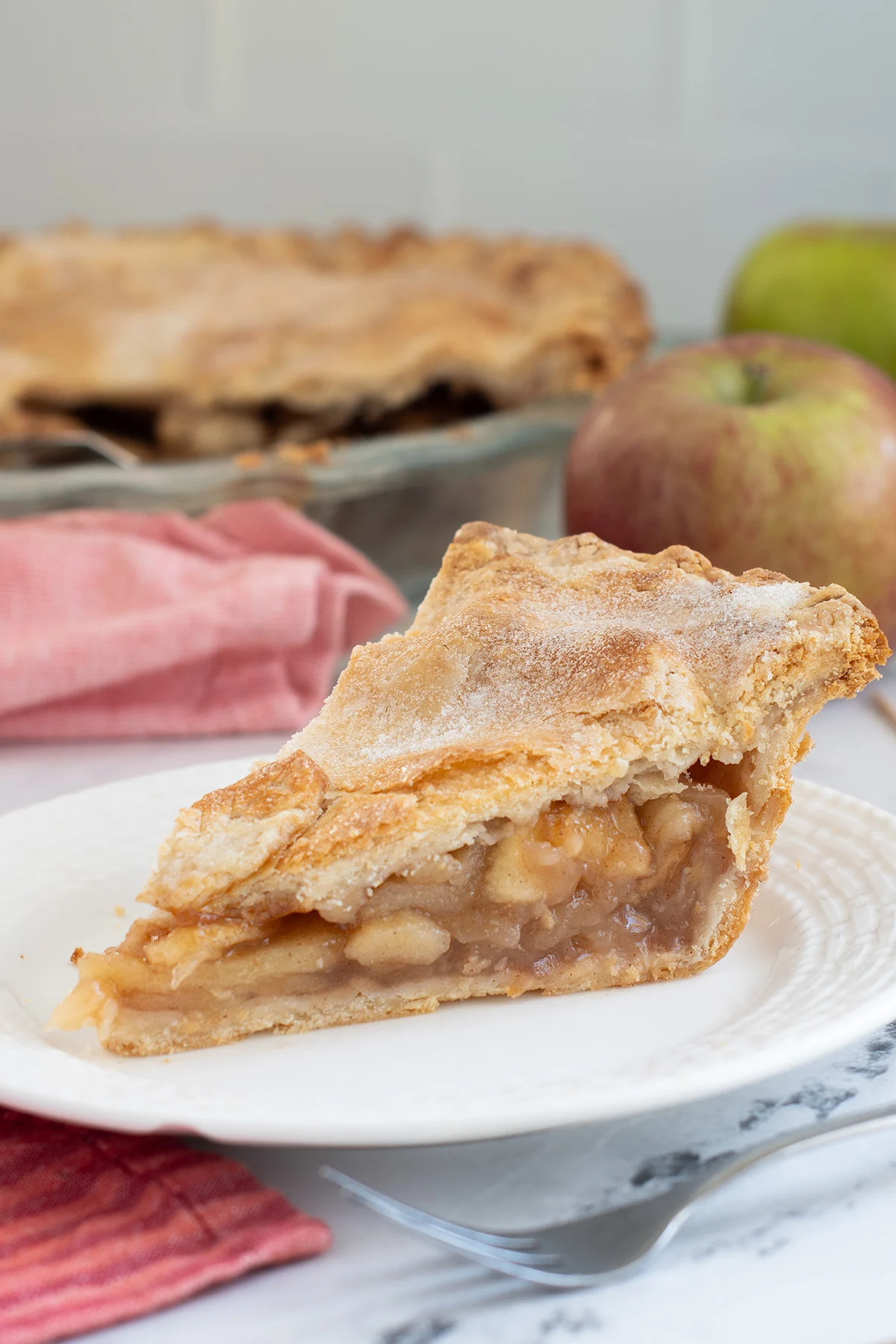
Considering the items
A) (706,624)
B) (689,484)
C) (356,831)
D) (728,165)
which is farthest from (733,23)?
(356,831)

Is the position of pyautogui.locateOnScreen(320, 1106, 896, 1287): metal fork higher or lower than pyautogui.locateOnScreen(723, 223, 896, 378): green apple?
lower

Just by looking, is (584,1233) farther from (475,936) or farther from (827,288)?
(827,288)

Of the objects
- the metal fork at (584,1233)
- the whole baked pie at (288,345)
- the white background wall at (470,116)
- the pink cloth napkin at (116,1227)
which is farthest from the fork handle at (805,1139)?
the white background wall at (470,116)

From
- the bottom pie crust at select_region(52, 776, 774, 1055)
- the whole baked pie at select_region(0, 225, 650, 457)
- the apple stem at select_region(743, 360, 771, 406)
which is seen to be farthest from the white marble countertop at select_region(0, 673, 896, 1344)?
the whole baked pie at select_region(0, 225, 650, 457)

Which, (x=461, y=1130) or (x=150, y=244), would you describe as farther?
(x=150, y=244)

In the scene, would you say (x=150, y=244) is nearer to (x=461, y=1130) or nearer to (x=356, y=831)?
(x=356, y=831)

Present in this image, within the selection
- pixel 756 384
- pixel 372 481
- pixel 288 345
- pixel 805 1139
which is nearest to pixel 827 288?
pixel 756 384

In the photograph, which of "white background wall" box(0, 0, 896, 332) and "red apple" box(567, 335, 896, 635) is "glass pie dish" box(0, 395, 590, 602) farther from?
"white background wall" box(0, 0, 896, 332)
